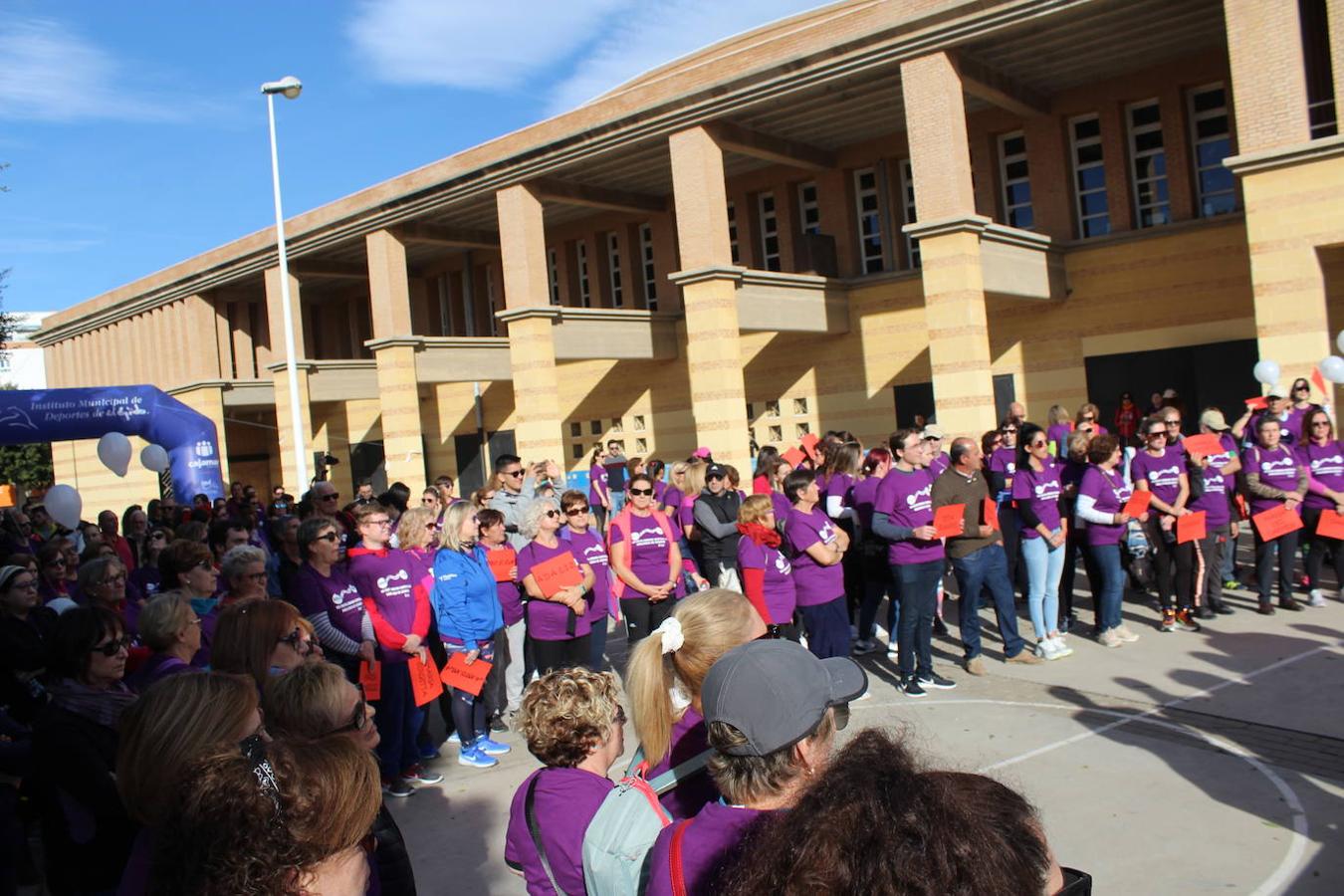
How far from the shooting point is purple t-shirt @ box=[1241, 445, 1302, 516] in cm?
995

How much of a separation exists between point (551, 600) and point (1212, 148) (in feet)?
57.6

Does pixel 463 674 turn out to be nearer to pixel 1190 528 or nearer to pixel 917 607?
pixel 917 607

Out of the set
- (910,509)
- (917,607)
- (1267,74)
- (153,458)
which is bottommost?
(917,607)

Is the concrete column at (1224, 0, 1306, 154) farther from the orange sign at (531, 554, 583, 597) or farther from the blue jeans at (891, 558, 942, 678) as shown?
the orange sign at (531, 554, 583, 597)

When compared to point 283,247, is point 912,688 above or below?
below

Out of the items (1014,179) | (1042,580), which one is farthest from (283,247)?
(1042,580)

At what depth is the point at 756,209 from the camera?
26094 millimetres

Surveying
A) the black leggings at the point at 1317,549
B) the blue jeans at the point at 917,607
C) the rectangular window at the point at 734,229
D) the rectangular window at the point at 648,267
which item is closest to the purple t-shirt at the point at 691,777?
the blue jeans at the point at 917,607

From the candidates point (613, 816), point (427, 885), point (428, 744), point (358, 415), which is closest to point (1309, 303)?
point (428, 744)

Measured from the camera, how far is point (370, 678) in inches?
258

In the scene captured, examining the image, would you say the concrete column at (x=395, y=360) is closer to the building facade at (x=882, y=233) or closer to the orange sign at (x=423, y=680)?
the building facade at (x=882, y=233)

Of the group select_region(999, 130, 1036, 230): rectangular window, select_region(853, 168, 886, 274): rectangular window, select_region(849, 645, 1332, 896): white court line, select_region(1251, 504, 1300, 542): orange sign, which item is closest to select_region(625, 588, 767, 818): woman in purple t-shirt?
select_region(849, 645, 1332, 896): white court line

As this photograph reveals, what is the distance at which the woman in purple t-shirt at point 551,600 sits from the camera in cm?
766

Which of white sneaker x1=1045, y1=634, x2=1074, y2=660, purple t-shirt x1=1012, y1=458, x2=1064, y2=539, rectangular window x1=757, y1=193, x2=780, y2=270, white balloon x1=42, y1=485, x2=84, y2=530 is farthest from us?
rectangular window x1=757, y1=193, x2=780, y2=270
